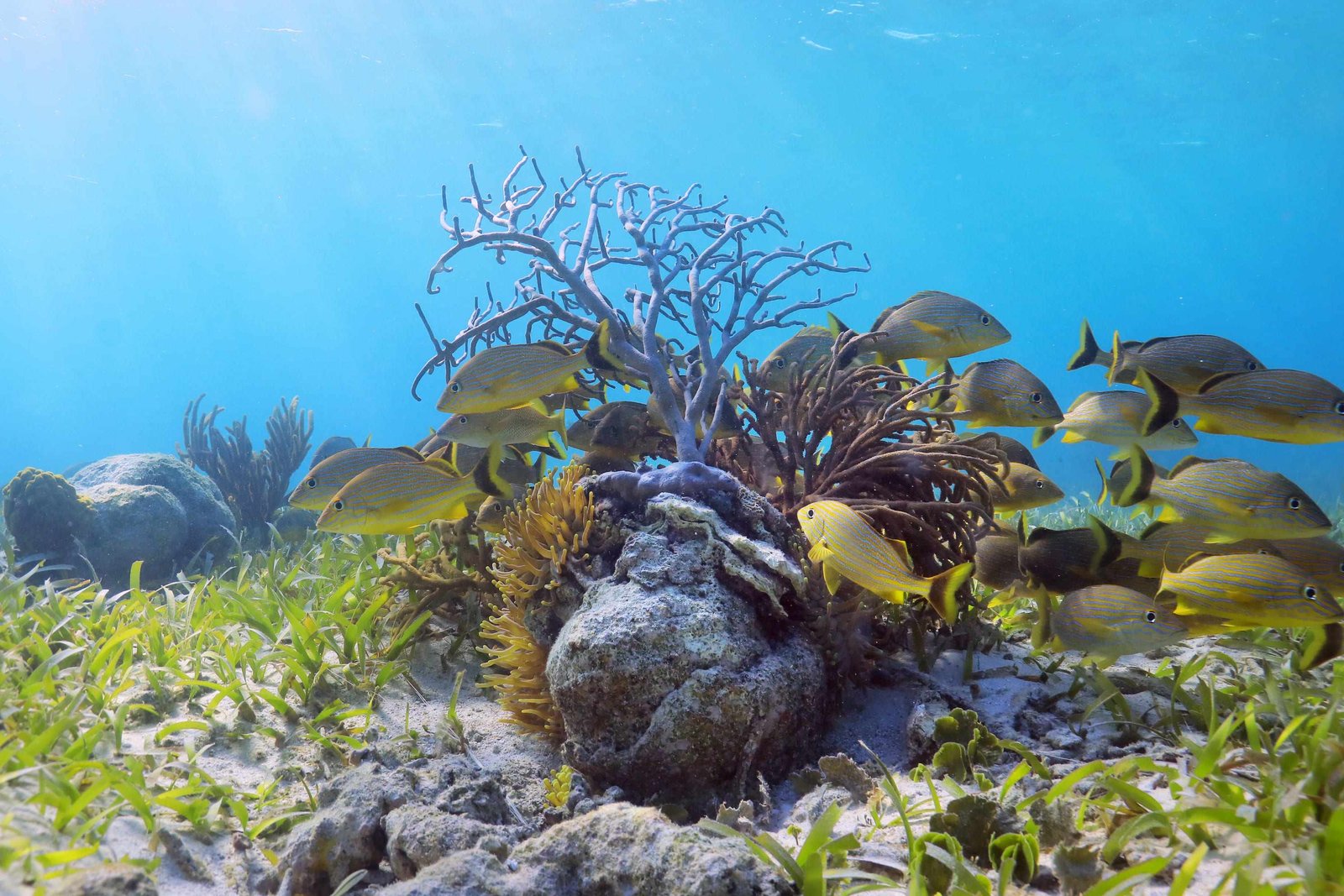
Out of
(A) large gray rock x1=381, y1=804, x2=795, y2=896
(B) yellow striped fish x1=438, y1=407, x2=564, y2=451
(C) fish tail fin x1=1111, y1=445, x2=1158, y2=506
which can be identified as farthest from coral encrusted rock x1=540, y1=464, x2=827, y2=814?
(C) fish tail fin x1=1111, y1=445, x2=1158, y2=506

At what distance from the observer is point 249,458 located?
37.9 ft

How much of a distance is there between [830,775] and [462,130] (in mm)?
60821

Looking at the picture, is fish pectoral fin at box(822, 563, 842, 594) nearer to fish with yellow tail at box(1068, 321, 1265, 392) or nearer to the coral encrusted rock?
the coral encrusted rock

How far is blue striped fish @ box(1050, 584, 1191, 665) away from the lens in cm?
268

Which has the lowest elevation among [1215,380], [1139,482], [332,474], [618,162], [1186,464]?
[332,474]

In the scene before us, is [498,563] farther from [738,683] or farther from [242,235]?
[242,235]

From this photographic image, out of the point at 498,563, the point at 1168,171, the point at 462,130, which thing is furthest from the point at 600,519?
the point at 1168,171

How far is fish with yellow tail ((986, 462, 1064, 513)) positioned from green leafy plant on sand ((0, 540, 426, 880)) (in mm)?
3596

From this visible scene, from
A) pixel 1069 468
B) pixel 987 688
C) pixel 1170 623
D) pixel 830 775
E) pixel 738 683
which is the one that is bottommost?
pixel 830 775

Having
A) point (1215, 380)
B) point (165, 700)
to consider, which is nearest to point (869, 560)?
point (1215, 380)

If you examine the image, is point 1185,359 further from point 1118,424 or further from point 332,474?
point 332,474

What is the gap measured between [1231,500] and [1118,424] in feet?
2.93

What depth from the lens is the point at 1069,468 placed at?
117 feet

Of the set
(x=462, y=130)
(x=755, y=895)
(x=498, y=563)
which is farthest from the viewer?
(x=462, y=130)
